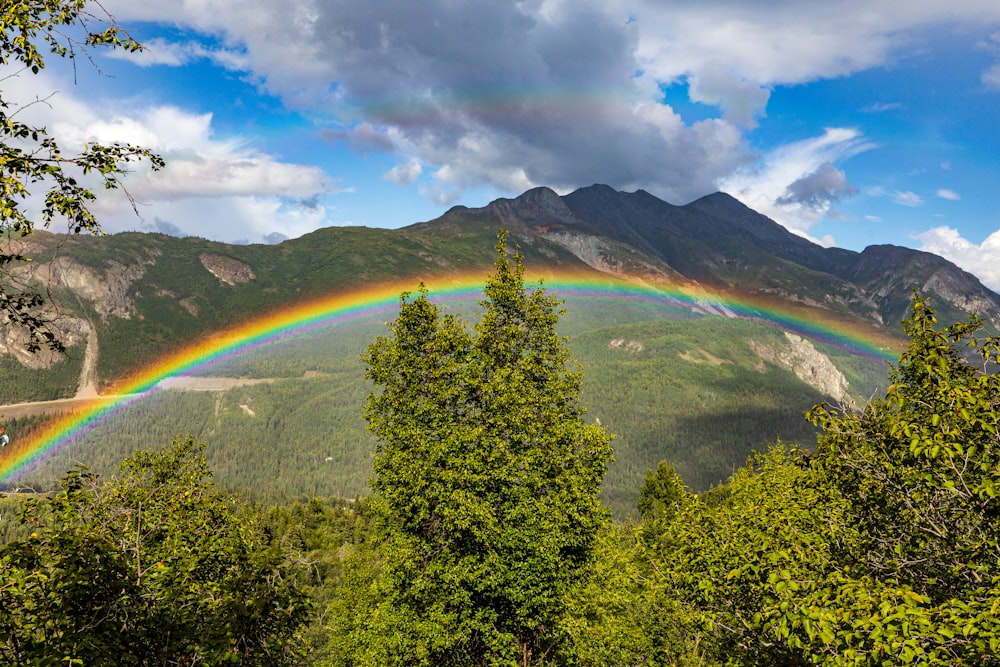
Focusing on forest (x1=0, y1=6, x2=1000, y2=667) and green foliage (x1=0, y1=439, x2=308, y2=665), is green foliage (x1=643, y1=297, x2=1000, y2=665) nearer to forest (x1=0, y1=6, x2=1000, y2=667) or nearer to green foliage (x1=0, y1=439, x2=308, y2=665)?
forest (x1=0, y1=6, x2=1000, y2=667)

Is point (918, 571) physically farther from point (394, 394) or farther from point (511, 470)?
point (394, 394)

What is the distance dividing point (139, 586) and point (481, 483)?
37.3 feet

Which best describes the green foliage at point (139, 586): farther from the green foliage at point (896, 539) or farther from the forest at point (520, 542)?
the green foliage at point (896, 539)

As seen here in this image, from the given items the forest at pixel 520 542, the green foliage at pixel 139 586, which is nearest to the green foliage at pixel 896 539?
the forest at pixel 520 542

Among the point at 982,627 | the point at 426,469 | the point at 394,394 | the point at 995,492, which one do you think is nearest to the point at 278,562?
the point at 426,469

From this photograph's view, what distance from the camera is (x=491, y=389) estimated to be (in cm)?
1894

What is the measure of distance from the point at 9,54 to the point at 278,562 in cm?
936

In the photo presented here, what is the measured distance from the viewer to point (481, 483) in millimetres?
18438

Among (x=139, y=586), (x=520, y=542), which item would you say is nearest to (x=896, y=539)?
(x=520, y=542)

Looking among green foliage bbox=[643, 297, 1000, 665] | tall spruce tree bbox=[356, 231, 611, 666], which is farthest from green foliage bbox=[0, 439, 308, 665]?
green foliage bbox=[643, 297, 1000, 665]

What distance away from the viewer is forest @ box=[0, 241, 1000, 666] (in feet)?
25.1

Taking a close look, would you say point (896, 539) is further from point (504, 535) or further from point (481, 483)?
point (481, 483)

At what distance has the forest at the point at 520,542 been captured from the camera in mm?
7645

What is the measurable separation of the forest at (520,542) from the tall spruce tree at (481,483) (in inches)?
3.7
